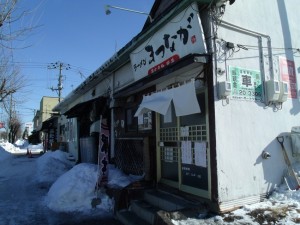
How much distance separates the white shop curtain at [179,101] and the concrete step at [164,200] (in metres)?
2.09

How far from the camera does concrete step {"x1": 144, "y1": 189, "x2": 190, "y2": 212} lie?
644 cm

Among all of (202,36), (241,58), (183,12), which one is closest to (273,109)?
(241,58)

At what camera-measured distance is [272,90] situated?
6918mm

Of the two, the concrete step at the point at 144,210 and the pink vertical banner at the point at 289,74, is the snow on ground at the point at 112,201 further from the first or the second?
the pink vertical banner at the point at 289,74

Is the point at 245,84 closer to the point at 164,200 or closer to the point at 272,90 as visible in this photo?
the point at 272,90

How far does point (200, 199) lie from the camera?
6.47 meters

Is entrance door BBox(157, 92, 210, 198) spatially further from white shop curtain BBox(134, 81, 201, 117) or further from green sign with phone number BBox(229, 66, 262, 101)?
green sign with phone number BBox(229, 66, 262, 101)

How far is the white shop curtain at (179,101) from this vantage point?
20.7ft

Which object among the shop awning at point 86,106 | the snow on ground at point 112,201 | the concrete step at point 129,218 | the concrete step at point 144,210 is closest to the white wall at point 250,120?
the snow on ground at point 112,201

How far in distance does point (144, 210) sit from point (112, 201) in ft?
6.09

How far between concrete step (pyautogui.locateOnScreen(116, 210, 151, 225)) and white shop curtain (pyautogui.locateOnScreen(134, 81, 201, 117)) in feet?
8.79

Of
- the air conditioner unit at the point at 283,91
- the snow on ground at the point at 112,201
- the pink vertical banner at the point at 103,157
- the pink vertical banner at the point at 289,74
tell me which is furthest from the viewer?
the pink vertical banner at the point at 103,157

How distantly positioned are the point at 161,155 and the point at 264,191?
10.0 feet

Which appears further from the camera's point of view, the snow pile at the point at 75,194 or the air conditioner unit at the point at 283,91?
the snow pile at the point at 75,194
